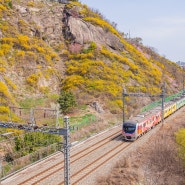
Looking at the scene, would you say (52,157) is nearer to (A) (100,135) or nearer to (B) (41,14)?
(A) (100,135)

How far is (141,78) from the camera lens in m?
70.5

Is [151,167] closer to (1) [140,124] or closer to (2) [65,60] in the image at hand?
(1) [140,124]

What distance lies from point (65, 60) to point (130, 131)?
3428 cm

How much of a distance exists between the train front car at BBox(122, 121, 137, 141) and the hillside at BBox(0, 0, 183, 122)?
14692mm

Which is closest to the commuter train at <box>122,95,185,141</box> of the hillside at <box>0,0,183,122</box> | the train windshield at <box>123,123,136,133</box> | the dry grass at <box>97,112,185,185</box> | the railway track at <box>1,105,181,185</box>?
the train windshield at <box>123,123,136,133</box>

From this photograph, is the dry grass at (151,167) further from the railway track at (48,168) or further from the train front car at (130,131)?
the railway track at (48,168)

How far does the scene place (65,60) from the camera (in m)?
69.1

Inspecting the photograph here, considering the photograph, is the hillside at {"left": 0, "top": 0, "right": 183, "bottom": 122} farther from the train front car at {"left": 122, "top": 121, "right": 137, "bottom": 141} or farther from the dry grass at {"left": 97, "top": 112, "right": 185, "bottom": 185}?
the dry grass at {"left": 97, "top": 112, "right": 185, "bottom": 185}

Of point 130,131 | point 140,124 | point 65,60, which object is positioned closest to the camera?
point 130,131

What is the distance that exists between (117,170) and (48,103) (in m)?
27.7

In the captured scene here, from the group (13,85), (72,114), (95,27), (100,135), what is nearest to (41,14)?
(95,27)

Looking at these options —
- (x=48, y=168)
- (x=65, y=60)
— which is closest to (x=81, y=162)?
(x=48, y=168)

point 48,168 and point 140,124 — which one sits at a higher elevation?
point 140,124

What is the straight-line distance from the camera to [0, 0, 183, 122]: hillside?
5616cm
